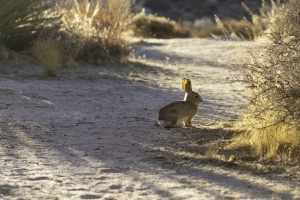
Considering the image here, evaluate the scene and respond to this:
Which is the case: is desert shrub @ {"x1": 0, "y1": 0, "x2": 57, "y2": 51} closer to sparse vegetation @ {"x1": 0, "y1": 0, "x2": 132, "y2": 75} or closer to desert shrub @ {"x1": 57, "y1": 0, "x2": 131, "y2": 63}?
sparse vegetation @ {"x1": 0, "y1": 0, "x2": 132, "y2": 75}

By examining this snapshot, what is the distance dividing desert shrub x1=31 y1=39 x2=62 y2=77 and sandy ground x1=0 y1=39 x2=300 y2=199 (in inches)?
10.8

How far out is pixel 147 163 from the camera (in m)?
7.07

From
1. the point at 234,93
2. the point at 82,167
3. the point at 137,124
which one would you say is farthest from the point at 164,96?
the point at 82,167

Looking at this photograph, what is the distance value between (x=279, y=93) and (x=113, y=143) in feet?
6.69

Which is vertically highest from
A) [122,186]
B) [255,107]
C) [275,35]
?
[275,35]

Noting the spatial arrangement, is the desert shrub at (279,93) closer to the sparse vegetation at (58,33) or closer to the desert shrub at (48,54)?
the desert shrub at (48,54)

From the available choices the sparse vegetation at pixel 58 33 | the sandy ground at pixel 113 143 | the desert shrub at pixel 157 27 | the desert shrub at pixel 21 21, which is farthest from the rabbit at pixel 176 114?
the desert shrub at pixel 157 27

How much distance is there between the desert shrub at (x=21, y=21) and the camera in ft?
49.6

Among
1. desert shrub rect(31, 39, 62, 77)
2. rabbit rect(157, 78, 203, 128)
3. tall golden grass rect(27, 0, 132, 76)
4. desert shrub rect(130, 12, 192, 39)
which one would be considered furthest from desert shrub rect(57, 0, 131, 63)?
desert shrub rect(130, 12, 192, 39)

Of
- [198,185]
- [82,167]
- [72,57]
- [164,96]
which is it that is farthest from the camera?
[72,57]

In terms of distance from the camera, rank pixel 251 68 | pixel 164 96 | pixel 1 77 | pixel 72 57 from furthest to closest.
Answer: pixel 72 57, pixel 1 77, pixel 164 96, pixel 251 68

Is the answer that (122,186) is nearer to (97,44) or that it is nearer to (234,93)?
(234,93)

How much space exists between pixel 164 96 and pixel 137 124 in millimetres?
3129

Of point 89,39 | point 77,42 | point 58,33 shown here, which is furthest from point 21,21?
point 89,39
